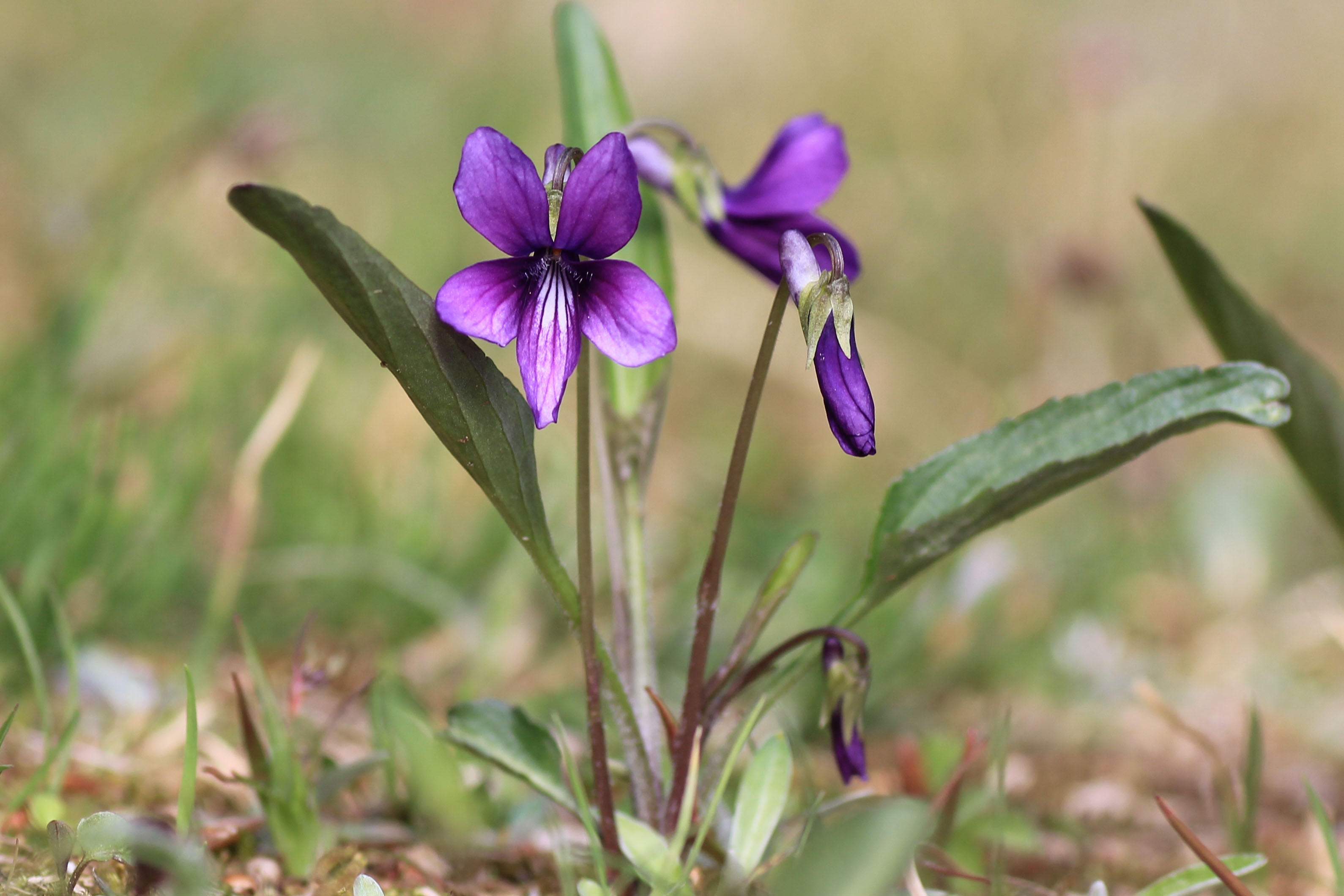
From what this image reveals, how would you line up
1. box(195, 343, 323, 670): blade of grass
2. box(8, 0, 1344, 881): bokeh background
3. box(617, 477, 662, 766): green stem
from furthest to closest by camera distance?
box(8, 0, 1344, 881): bokeh background, box(195, 343, 323, 670): blade of grass, box(617, 477, 662, 766): green stem

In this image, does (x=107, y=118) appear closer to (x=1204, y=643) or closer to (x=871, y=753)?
(x=871, y=753)

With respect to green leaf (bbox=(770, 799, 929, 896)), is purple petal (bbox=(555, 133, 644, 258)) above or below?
above

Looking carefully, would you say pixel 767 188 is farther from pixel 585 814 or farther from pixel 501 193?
pixel 585 814

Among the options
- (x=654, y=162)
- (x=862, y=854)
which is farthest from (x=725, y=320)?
(x=862, y=854)

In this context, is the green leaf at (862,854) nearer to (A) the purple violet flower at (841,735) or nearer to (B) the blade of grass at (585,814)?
(B) the blade of grass at (585,814)

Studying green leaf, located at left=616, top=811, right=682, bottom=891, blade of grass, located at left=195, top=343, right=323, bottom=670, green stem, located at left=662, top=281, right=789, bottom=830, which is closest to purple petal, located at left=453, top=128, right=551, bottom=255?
green stem, located at left=662, top=281, right=789, bottom=830

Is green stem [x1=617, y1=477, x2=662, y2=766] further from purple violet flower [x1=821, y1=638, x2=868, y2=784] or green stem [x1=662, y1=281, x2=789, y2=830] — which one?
purple violet flower [x1=821, y1=638, x2=868, y2=784]
